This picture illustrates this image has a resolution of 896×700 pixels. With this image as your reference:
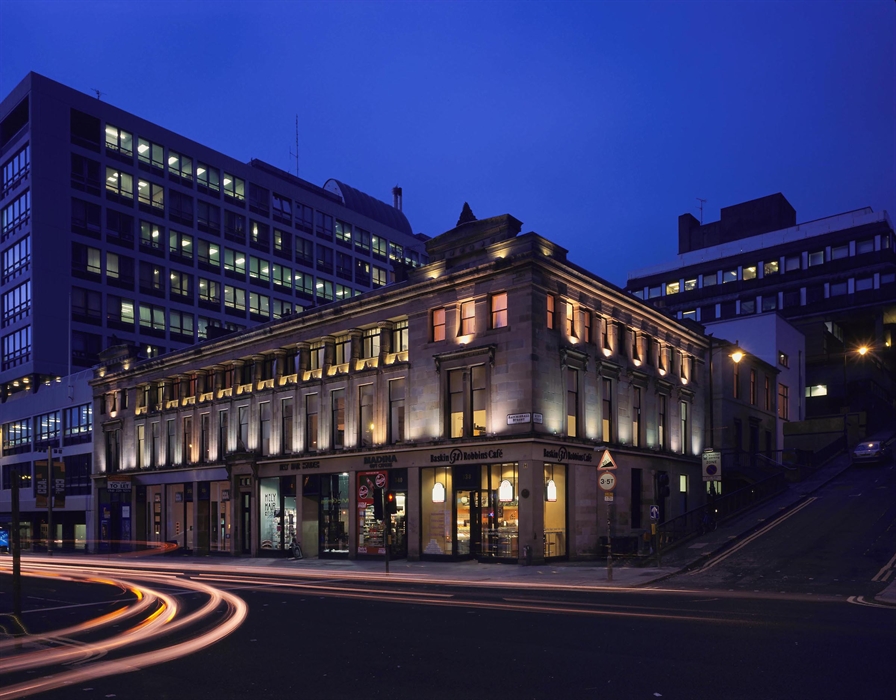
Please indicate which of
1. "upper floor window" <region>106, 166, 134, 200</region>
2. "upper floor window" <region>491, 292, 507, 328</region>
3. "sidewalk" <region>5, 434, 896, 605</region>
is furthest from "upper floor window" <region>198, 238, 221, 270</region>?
"upper floor window" <region>491, 292, 507, 328</region>

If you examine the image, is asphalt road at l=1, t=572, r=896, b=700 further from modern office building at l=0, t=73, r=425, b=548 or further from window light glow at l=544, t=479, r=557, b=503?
modern office building at l=0, t=73, r=425, b=548

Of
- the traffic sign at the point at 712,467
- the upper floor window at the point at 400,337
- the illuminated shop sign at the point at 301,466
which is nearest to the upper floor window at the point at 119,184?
the illuminated shop sign at the point at 301,466

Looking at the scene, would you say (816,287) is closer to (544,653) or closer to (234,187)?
(234,187)

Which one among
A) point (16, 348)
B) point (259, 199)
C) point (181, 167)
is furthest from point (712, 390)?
point (16, 348)

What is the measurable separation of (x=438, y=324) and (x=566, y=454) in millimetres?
8651

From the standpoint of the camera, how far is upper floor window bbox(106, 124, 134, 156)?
73.8 meters

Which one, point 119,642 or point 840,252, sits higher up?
point 840,252

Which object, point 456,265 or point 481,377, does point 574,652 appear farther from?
point 456,265

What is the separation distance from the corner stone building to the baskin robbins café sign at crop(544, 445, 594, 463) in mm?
90

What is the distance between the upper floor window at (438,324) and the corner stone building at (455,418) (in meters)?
0.07

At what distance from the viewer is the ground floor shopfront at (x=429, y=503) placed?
35.0 m

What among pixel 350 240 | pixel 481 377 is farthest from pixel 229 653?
pixel 350 240

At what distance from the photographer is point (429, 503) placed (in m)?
38.4

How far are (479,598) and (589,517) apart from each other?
57.7ft
